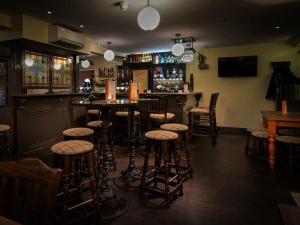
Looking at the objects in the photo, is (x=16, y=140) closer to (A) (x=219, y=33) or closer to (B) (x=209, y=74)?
(A) (x=219, y=33)

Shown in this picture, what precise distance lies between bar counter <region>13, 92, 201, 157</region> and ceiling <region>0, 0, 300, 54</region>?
1524mm

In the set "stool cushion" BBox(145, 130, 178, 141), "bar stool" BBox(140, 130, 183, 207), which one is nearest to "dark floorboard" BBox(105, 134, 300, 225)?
"bar stool" BBox(140, 130, 183, 207)

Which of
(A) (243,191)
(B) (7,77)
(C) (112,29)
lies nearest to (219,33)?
(C) (112,29)

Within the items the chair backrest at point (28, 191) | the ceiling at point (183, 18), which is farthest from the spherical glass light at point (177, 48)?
the chair backrest at point (28, 191)

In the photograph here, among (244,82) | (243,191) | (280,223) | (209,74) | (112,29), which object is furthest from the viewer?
(209,74)

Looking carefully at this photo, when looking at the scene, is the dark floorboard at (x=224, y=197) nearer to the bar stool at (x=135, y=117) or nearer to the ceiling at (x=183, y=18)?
the bar stool at (x=135, y=117)

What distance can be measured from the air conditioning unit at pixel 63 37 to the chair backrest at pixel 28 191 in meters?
4.35

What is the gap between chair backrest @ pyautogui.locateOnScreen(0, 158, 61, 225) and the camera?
78 centimetres

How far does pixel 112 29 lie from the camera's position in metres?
4.88

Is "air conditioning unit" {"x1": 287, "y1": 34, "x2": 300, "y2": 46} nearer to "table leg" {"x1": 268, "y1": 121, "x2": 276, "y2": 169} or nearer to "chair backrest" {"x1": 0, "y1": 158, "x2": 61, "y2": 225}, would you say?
"table leg" {"x1": 268, "y1": 121, "x2": 276, "y2": 169}

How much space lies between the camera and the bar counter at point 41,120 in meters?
3.26

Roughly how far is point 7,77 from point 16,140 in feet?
4.99

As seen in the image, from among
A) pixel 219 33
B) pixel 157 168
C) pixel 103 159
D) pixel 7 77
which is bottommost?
pixel 157 168

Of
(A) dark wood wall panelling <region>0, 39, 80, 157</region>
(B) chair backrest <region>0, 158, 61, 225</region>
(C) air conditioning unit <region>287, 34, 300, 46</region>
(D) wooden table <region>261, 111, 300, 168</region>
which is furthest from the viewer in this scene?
(C) air conditioning unit <region>287, 34, 300, 46</region>
